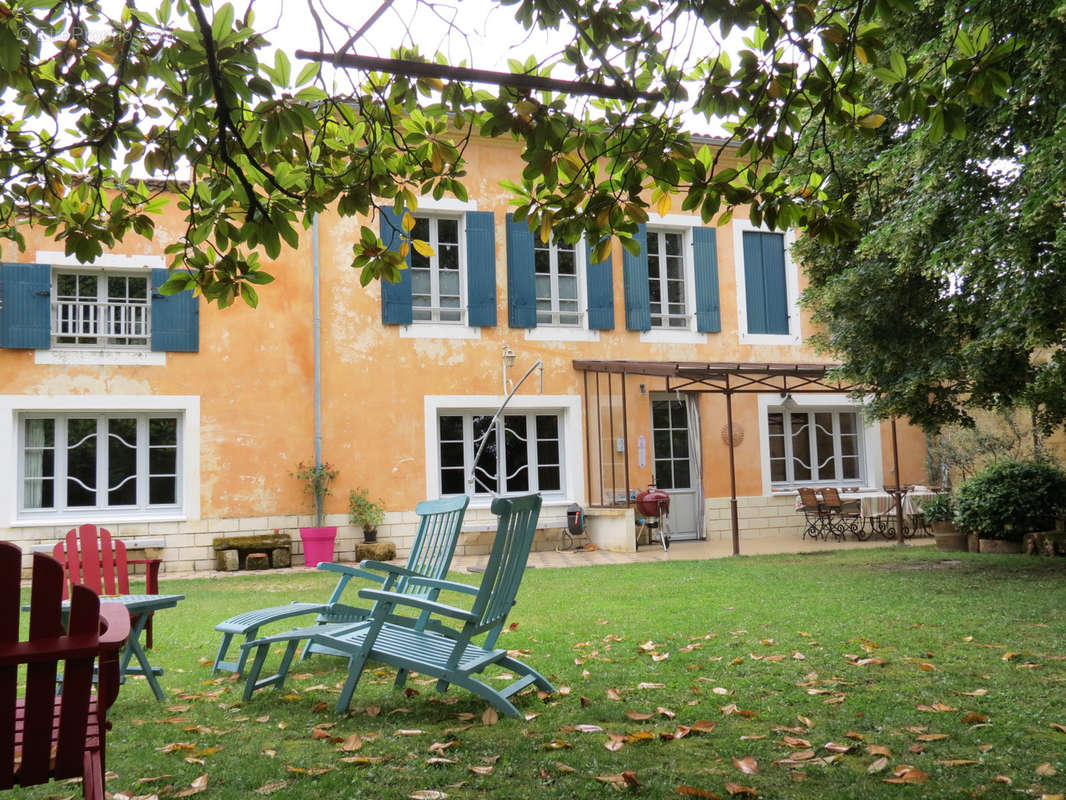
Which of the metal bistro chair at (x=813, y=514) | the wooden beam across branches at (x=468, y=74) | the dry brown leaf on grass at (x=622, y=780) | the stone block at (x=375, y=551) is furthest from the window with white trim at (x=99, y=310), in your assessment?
the dry brown leaf on grass at (x=622, y=780)

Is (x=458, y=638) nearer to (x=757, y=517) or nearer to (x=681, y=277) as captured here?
(x=757, y=517)

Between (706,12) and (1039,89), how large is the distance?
4621 mm

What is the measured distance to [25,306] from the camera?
10539 mm

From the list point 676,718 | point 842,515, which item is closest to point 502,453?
point 842,515

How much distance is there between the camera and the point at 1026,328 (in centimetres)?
641

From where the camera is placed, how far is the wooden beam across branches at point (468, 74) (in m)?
2.98

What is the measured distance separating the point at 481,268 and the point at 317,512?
154 inches

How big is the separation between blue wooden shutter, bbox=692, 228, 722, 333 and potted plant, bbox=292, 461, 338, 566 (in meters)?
5.77

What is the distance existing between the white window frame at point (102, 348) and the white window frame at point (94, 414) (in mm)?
424

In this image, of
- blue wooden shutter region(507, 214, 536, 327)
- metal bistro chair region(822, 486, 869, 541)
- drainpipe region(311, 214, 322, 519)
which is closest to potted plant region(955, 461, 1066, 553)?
metal bistro chair region(822, 486, 869, 541)

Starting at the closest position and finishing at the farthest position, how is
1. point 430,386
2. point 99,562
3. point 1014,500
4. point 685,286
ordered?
point 99,562, point 1014,500, point 430,386, point 685,286

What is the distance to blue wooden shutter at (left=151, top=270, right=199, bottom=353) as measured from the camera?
1103 cm

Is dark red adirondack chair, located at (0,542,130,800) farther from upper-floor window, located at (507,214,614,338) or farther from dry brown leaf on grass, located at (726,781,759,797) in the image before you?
upper-floor window, located at (507,214,614,338)

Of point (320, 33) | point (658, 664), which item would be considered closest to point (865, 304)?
point (658, 664)
